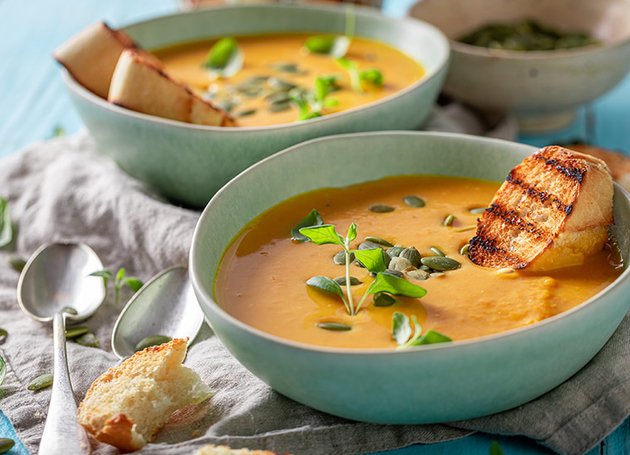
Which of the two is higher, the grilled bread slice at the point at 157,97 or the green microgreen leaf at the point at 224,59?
the grilled bread slice at the point at 157,97

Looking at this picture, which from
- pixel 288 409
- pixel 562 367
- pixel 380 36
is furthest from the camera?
pixel 380 36

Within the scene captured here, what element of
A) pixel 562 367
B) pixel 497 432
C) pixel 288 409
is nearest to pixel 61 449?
pixel 288 409

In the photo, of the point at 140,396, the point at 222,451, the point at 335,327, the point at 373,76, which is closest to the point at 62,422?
the point at 140,396

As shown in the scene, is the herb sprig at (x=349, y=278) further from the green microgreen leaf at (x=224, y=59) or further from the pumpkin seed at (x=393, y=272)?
the green microgreen leaf at (x=224, y=59)

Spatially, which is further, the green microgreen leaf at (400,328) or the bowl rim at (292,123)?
the bowl rim at (292,123)

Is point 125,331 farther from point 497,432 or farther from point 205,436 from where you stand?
Answer: point 497,432

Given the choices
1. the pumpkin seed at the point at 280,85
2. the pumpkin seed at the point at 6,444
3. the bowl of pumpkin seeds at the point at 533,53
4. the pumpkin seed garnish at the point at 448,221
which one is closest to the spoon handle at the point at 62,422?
the pumpkin seed at the point at 6,444

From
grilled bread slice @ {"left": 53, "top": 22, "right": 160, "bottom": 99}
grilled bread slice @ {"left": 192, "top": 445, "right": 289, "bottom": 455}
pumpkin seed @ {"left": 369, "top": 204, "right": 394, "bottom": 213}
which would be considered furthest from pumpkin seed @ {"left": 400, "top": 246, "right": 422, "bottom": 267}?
grilled bread slice @ {"left": 53, "top": 22, "right": 160, "bottom": 99}
